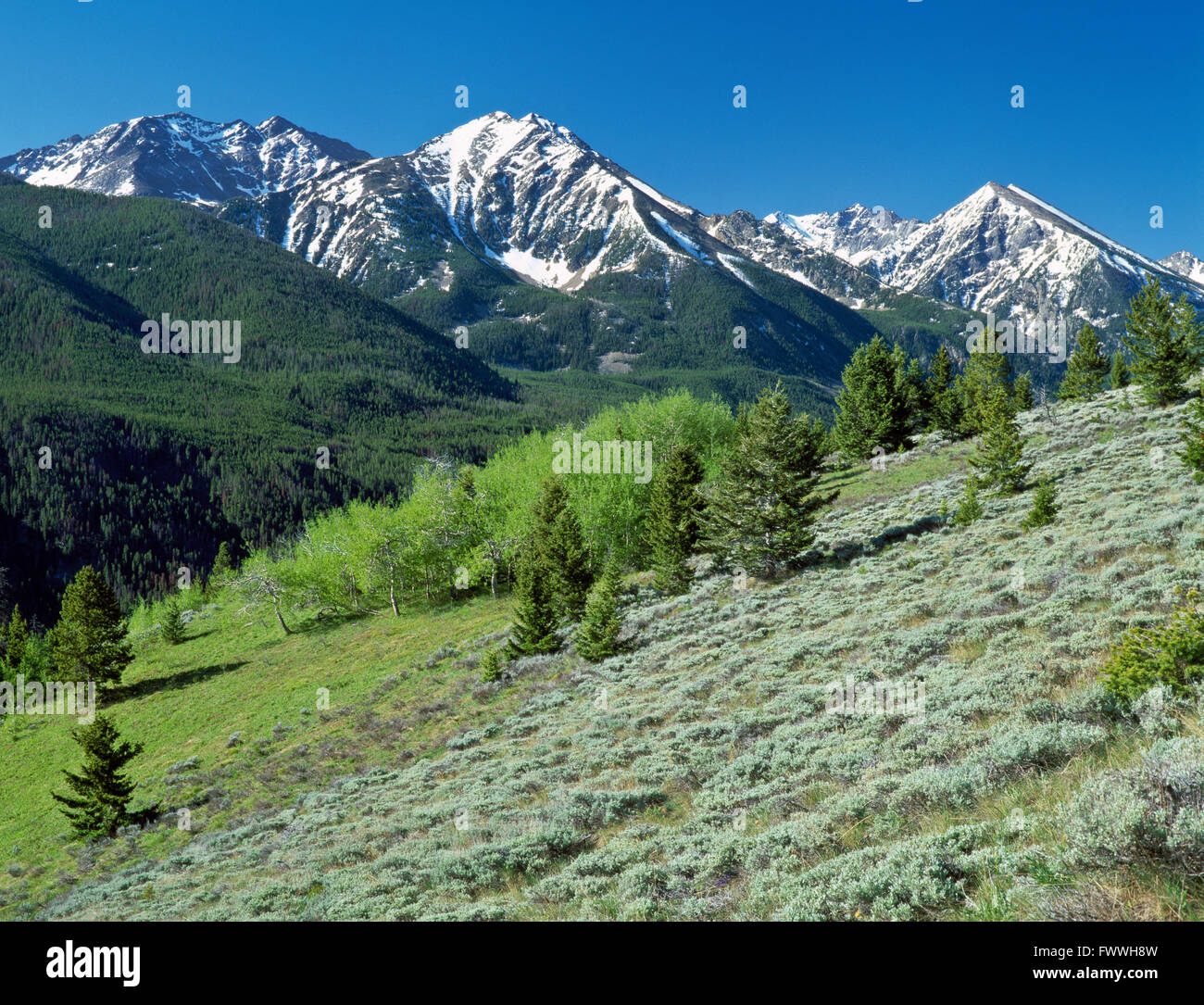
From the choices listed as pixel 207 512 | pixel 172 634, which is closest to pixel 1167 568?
pixel 172 634

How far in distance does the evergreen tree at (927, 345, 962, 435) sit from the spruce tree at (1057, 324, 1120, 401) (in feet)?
38.8

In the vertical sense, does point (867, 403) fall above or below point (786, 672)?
above

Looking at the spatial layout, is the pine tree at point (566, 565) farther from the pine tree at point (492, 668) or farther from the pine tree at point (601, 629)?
the pine tree at point (601, 629)

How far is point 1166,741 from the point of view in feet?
19.1

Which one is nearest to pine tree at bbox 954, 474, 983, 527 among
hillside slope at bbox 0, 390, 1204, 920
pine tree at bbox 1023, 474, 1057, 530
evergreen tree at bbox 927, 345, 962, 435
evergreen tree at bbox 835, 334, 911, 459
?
hillside slope at bbox 0, 390, 1204, 920

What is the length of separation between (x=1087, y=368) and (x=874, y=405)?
25336 millimetres

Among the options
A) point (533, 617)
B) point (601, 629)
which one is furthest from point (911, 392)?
point (533, 617)

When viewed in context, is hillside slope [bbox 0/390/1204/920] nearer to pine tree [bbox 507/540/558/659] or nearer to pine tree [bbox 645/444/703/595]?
pine tree [bbox 507/540/558/659]

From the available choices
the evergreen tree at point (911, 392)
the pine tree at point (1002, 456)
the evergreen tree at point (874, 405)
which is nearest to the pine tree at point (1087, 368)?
the evergreen tree at point (911, 392)

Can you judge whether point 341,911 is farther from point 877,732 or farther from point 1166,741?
point 1166,741

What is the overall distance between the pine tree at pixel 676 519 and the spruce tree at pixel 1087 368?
46384mm

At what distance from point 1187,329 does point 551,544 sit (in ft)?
145

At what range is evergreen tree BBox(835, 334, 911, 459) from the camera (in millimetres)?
51188
